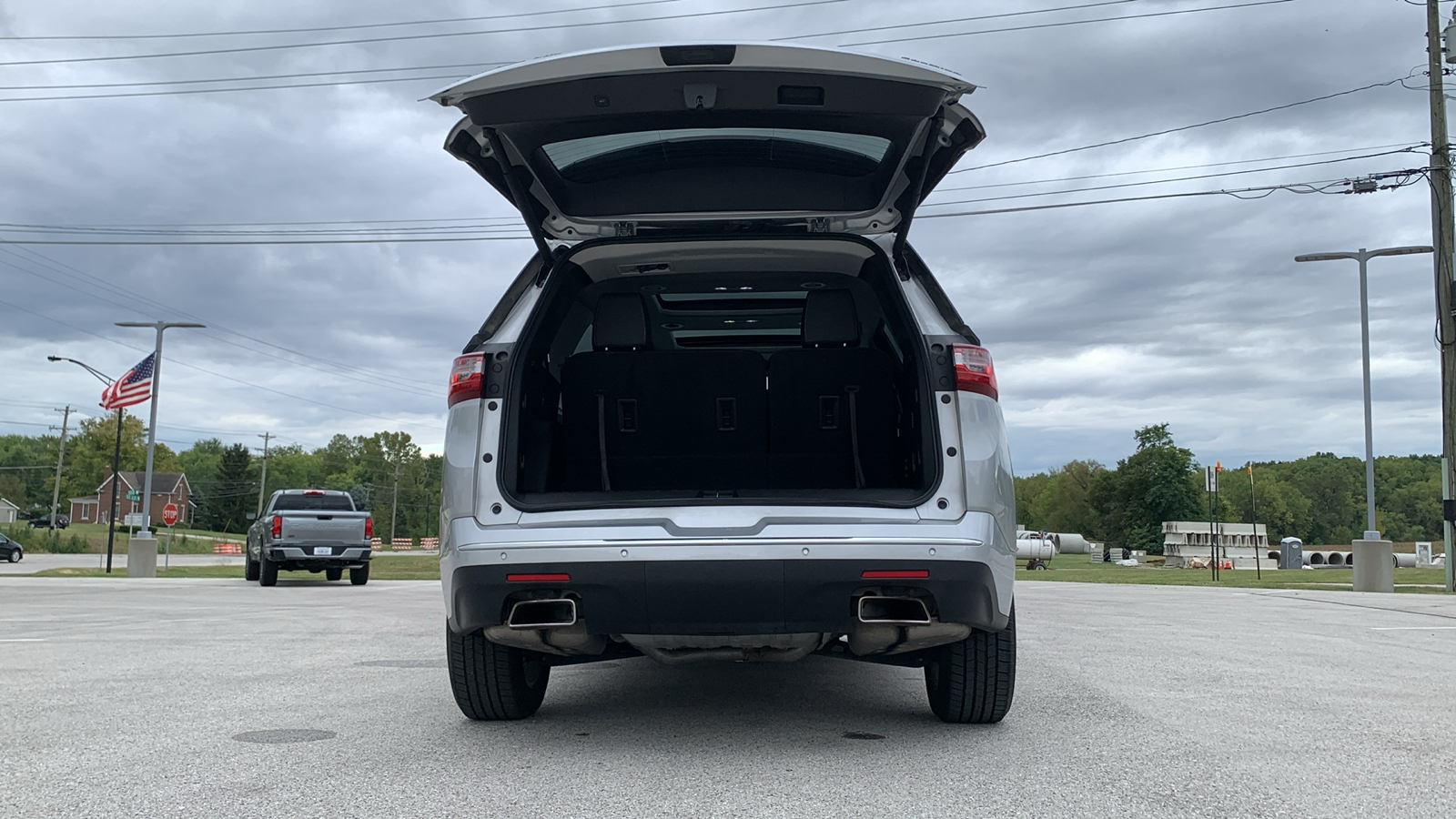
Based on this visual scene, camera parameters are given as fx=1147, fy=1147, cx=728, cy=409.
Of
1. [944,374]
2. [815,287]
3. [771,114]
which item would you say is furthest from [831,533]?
[815,287]

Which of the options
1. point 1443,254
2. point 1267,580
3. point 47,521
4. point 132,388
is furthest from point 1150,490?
point 47,521

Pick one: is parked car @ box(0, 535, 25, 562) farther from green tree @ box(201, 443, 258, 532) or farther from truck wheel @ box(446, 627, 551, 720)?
green tree @ box(201, 443, 258, 532)

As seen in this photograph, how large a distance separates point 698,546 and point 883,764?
3.14 feet

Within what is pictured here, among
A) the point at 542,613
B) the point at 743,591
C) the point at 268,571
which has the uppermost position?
the point at 743,591

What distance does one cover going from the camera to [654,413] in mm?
5344

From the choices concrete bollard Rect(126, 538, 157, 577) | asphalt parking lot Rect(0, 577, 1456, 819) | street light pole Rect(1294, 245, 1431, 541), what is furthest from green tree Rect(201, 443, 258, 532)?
asphalt parking lot Rect(0, 577, 1456, 819)

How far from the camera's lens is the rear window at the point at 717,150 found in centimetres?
430

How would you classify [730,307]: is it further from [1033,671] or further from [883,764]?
[883,764]

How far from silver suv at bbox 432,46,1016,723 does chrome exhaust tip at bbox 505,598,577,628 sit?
0.04 feet

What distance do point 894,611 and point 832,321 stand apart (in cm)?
170

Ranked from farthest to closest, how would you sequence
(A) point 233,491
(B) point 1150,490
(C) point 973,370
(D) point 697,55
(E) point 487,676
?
(A) point 233,491 < (B) point 1150,490 < (E) point 487,676 < (C) point 973,370 < (D) point 697,55

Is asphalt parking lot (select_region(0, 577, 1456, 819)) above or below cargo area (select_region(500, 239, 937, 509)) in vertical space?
below

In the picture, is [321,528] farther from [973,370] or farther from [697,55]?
[697,55]

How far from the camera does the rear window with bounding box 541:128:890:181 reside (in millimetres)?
4301
